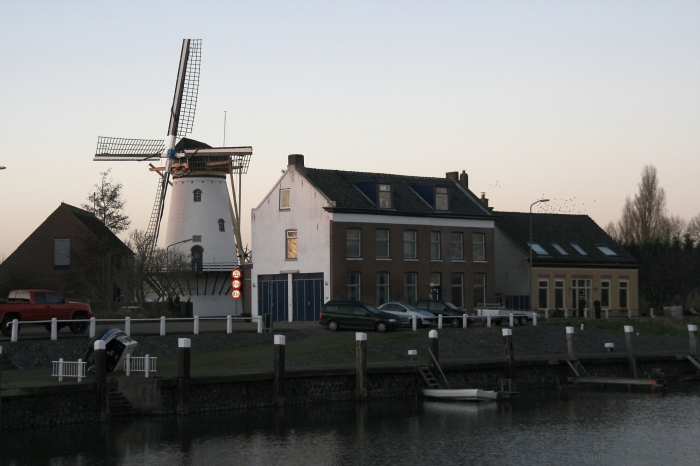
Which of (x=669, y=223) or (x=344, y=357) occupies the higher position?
(x=669, y=223)

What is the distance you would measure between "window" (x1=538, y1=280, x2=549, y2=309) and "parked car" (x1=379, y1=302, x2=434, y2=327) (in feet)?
67.4

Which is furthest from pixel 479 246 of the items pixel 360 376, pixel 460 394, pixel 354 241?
pixel 360 376

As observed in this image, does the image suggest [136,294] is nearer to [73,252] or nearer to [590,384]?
[73,252]

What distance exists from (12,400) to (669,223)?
320ft

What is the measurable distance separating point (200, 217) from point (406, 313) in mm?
28910

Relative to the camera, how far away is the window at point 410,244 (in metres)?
60.2

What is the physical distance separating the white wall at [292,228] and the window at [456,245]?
9.84 m

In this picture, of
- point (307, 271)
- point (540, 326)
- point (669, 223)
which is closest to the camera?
point (540, 326)

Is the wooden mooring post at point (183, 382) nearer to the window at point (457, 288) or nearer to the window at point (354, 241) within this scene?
the window at point (354, 241)

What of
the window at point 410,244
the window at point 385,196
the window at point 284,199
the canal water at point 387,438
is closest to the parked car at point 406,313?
the window at point 410,244

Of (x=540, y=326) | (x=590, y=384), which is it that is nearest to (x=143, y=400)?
(x=590, y=384)

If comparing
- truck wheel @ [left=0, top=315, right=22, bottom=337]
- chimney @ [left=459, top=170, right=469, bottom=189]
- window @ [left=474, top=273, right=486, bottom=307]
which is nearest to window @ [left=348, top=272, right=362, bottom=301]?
window @ [left=474, top=273, right=486, bottom=307]

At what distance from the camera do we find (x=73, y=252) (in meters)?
77.1

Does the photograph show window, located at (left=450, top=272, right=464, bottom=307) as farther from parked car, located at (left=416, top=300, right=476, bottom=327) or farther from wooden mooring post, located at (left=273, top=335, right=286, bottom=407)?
wooden mooring post, located at (left=273, top=335, right=286, bottom=407)
